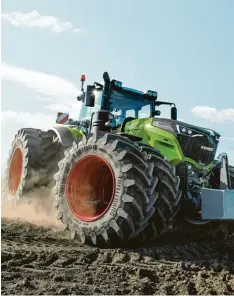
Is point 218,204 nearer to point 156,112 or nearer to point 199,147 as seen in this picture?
point 199,147

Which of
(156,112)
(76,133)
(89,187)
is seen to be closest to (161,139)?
(89,187)

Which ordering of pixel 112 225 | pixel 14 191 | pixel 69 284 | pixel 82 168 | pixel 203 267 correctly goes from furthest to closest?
pixel 14 191, pixel 82 168, pixel 112 225, pixel 203 267, pixel 69 284

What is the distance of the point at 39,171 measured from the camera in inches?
317

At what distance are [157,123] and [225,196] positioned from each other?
189 centimetres

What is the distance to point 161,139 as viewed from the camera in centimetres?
679

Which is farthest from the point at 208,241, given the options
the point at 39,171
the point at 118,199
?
the point at 39,171

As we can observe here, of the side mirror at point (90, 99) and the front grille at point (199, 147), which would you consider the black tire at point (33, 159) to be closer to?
the side mirror at point (90, 99)

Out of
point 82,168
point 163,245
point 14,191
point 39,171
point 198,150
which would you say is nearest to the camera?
point 163,245

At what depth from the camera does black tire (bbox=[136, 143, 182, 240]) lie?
5656mm

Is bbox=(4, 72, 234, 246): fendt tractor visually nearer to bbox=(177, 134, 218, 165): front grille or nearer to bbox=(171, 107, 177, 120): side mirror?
bbox=(177, 134, 218, 165): front grille

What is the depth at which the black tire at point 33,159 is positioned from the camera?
7926 millimetres

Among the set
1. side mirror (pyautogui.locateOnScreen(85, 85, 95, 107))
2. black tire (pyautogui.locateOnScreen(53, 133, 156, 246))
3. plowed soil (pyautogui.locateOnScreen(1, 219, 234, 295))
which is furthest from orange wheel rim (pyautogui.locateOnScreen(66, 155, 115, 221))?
side mirror (pyautogui.locateOnScreen(85, 85, 95, 107))

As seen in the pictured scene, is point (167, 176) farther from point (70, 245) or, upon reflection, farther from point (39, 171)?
point (39, 171)

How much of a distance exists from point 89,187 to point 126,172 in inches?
47.3
